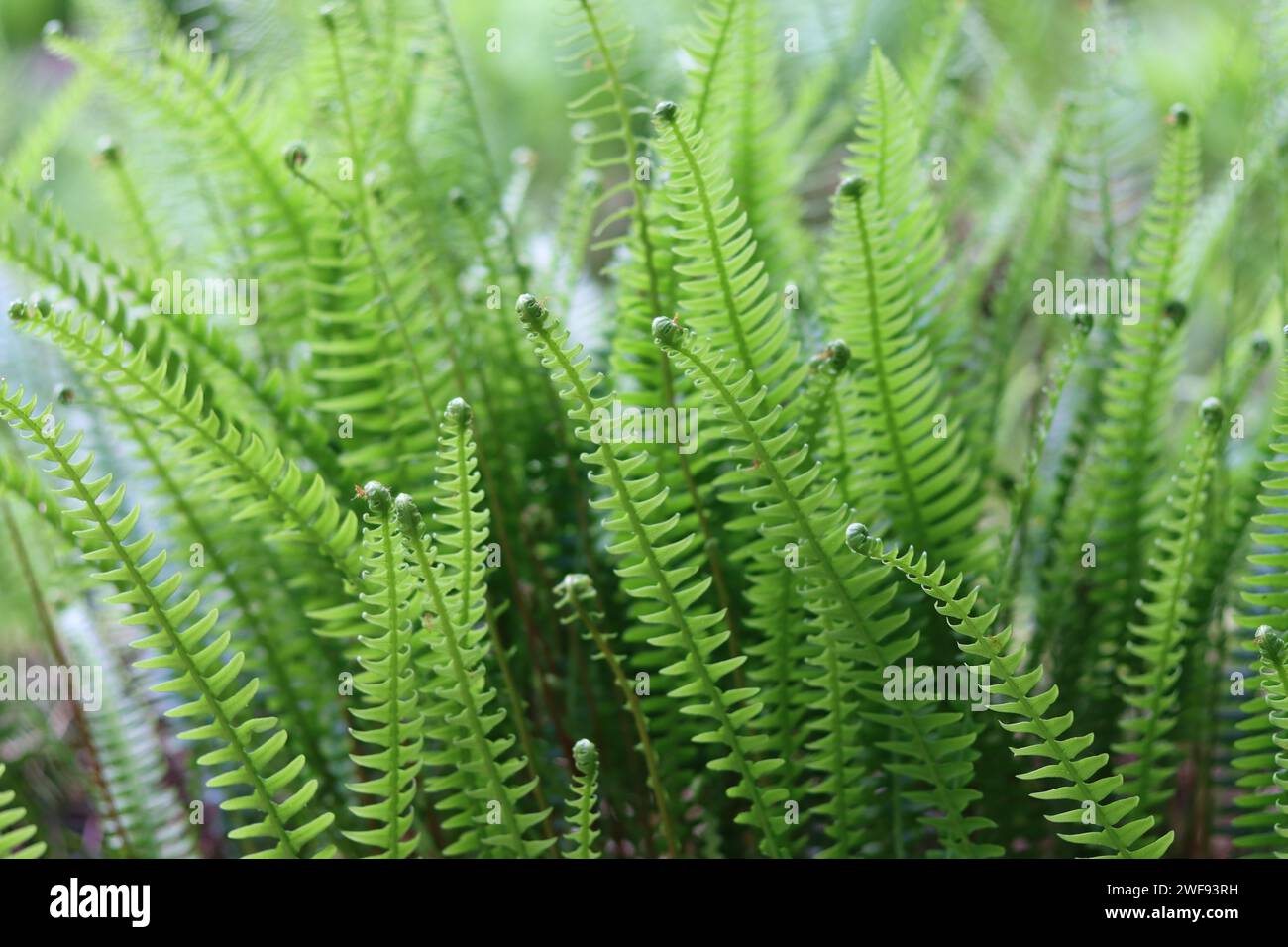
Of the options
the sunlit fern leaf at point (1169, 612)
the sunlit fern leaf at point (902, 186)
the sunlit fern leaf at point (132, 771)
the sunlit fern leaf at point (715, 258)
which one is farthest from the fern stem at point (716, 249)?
the sunlit fern leaf at point (132, 771)

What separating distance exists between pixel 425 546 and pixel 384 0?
0.45 meters

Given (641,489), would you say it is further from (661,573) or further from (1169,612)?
(1169,612)

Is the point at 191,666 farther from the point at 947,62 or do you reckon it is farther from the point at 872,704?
the point at 947,62

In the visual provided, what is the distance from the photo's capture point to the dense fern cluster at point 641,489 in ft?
1.74

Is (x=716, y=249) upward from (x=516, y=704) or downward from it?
upward

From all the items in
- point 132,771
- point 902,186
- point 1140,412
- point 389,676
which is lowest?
point 132,771

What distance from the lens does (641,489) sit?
0.51 meters

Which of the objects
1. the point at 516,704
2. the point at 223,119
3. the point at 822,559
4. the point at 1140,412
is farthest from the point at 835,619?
the point at 223,119

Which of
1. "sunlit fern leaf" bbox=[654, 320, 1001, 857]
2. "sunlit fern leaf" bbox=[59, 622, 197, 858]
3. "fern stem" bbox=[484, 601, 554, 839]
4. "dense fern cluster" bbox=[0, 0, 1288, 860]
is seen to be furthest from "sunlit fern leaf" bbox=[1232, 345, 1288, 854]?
"sunlit fern leaf" bbox=[59, 622, 197, 858]

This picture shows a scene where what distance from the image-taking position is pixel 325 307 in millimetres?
732

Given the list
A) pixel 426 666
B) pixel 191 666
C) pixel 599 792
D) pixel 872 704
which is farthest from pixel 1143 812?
pixel 191 666

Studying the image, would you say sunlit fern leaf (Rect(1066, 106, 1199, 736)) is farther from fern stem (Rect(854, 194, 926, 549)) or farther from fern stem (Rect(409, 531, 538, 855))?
fern stem (Rect(409, 531, 538, 855))

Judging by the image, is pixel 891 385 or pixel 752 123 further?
pixel 752 123

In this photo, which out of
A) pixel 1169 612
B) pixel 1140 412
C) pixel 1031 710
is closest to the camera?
pixel 1031 710
